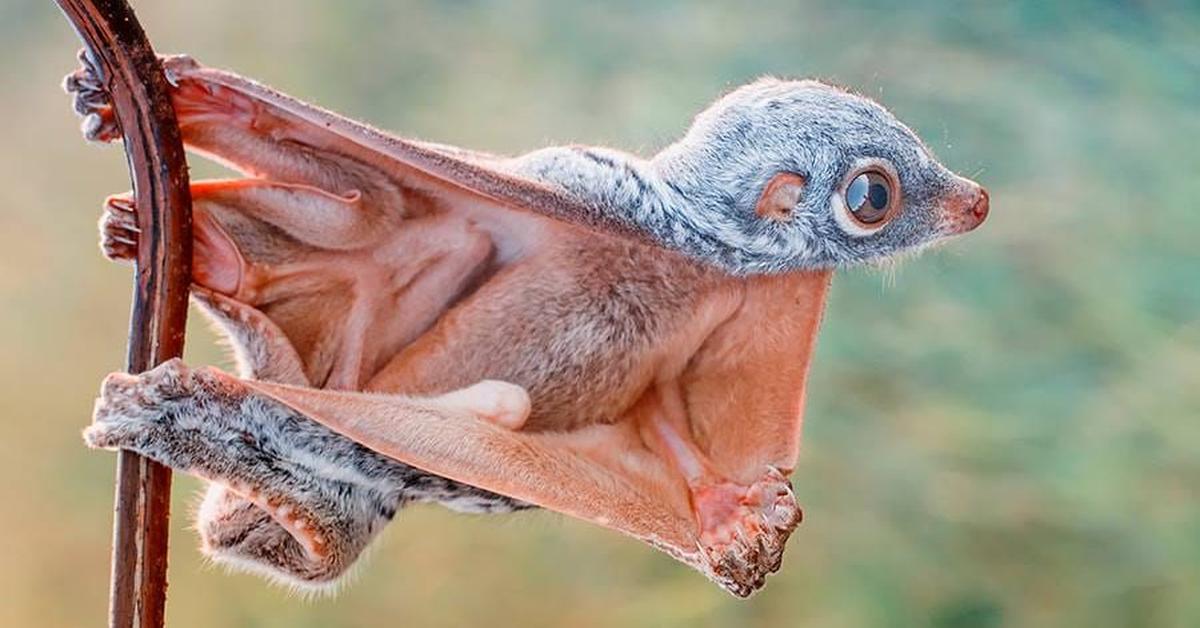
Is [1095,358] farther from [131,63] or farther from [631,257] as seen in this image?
[131,63]

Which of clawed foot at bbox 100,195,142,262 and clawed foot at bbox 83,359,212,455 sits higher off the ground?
clawed foot at bbox 100,195,142,262

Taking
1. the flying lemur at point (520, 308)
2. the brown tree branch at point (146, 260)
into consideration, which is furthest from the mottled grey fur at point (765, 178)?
the brown tree branch at point (146, 260)

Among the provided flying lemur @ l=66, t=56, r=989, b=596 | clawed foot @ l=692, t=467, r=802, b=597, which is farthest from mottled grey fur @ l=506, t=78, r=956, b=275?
clawed foot @ l=692, t=467, r=802, b=597

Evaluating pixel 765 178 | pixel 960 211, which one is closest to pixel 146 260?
pixel 765 178

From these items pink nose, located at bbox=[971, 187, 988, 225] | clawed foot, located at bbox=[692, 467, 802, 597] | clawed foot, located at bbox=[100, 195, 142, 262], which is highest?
clawed foot, located at bbox=[100, 195, 142, 262]

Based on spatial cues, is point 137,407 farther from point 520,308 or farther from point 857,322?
point 857,322

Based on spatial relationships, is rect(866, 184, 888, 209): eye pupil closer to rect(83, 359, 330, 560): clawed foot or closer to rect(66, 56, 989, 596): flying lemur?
rect(66, 56, 989, 596): flying lemur
